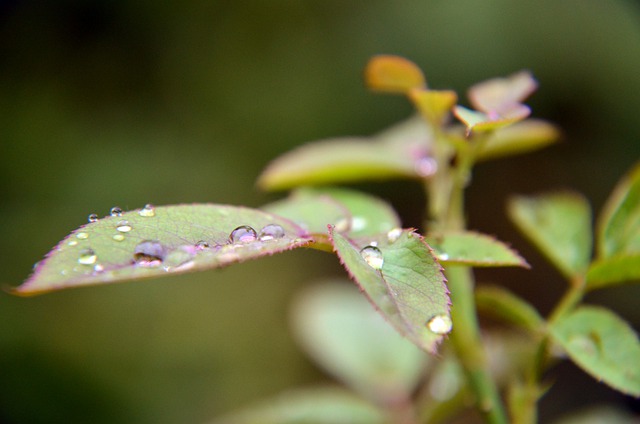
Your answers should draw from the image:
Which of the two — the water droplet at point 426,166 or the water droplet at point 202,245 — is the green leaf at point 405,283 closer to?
the water droplet at point 202,245

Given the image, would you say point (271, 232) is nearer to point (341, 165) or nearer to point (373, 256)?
point (373, 256)

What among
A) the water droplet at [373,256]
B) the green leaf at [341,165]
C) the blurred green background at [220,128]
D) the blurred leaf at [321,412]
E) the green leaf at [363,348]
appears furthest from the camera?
the blurred green background at [220,128]

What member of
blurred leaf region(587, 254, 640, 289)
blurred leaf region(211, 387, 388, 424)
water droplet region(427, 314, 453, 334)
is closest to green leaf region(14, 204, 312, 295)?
water droplet region(427, 314, 453, 334)

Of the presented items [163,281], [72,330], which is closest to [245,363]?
[163,281]

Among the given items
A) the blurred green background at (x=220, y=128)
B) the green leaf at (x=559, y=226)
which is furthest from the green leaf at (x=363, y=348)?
the blurred green background at (x=220, y=128)

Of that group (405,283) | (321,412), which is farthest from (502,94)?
(321,412)
